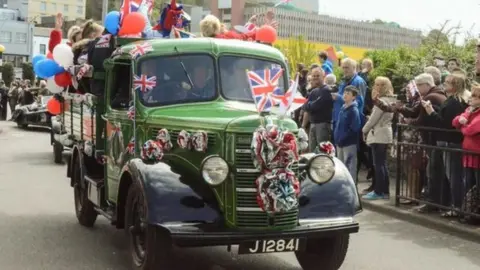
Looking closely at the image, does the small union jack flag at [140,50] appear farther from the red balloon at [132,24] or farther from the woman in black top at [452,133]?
the woman in black top at [452,133]

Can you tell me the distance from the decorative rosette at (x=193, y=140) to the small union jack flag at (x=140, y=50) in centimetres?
127

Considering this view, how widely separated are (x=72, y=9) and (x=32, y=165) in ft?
447

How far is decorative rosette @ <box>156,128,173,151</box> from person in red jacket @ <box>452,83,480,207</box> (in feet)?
14.2

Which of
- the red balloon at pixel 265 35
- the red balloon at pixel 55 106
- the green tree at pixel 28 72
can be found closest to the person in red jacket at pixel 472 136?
the red balloon at pixel 265 35

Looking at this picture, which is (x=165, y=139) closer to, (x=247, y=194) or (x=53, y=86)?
(x=247, y=194)

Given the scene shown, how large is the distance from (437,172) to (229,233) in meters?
4.96

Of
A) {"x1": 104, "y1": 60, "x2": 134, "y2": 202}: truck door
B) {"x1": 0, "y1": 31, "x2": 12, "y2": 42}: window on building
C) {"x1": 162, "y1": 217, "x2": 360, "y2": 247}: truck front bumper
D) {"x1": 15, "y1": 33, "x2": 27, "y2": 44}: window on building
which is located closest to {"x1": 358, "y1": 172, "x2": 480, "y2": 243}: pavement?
{"x1": 162, "y1": 217, "x2": 360, "y2": 247}: truck front bumper

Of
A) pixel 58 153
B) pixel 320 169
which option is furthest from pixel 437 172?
pixel 58 153

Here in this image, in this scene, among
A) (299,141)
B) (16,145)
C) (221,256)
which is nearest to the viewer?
(299,141)

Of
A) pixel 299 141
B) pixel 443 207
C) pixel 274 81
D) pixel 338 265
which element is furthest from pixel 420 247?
pixel 274 81

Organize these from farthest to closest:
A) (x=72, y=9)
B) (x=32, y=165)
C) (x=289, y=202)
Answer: (x=72, y=9)
(x=32, y=165)
(x=289, y=202)

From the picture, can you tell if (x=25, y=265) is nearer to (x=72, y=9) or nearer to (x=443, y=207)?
(x=443, y=207)

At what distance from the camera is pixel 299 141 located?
691 centimetres

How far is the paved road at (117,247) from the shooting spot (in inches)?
299
